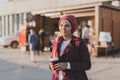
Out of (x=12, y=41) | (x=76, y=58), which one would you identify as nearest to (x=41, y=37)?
(x=12, y=41)

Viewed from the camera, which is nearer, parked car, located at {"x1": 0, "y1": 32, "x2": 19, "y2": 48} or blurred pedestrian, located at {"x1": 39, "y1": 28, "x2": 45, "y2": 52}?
blurred pedestrian, located at {"x1": 39, "y1": 28, "x2": 45, "y2": 52}

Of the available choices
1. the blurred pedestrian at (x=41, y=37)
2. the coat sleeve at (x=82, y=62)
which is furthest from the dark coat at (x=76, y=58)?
the blurred pedestrian at (x=41, y=37)

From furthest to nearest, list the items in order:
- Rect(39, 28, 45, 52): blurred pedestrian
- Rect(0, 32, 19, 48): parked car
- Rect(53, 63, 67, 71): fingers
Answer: Rect(0, 32, 19, 48): parked car < Rect(39, 28, 45, 52): blurred pedestrian < Rect(53, 63, 67, 71): fingers

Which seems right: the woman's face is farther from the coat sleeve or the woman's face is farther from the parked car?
the parked car

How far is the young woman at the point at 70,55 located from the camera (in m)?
3.84

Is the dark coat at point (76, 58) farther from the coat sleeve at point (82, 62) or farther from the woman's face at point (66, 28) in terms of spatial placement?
the woman's face at point (66, 28)

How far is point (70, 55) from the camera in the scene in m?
3.87

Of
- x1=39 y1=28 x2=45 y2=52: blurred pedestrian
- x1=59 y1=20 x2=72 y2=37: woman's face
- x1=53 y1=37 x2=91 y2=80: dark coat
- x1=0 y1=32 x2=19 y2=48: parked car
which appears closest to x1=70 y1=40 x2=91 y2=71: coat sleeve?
x1=53 y1=37 x2=91 y2=80: dark coat

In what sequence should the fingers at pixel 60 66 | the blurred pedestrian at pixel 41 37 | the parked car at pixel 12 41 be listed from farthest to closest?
the parked car at pixel 12 41, the blurred pedestrian at pixel 41 37, the fingers at pixel 60 66

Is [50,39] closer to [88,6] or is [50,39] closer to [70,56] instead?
[88,6]

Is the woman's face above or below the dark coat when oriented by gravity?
above

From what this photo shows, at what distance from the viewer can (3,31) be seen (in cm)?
4278

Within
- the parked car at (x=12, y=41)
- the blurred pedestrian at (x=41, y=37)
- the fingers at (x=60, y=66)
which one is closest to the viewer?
the fingers at (x=60, y=66)

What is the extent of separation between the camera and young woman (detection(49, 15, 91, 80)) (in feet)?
12.6
